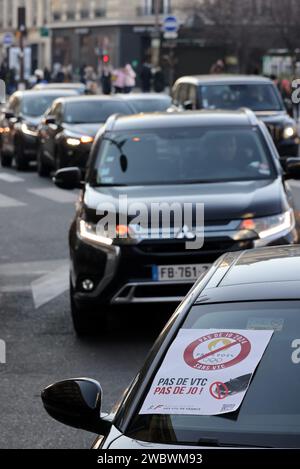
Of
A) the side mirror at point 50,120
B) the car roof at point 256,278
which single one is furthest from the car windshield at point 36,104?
the car roof at point 256,278

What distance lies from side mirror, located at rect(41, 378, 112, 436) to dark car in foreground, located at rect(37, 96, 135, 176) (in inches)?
766

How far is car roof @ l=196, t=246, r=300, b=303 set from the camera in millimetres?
4605

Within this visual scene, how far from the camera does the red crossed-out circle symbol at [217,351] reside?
4.36m

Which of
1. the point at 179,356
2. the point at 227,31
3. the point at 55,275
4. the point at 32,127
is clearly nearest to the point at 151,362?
the point at 179,356

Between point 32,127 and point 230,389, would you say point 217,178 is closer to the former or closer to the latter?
point 230,389

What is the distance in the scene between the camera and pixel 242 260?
5.19 meters

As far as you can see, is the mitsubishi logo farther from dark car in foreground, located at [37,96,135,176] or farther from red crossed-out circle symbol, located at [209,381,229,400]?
dark car in foreground, located at [37,96,135,176]

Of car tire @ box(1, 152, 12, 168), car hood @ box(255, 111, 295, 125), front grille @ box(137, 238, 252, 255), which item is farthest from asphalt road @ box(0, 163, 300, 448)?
car tire @ box(1, 152, 12, 168)

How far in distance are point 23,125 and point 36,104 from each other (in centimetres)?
156

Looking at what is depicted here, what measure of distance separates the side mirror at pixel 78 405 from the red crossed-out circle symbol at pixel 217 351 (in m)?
0.32

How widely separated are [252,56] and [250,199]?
60718mm

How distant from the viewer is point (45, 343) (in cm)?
1019

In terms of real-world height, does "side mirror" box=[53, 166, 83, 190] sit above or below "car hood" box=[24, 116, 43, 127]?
above

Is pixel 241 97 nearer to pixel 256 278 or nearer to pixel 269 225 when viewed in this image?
pixel 269 225
